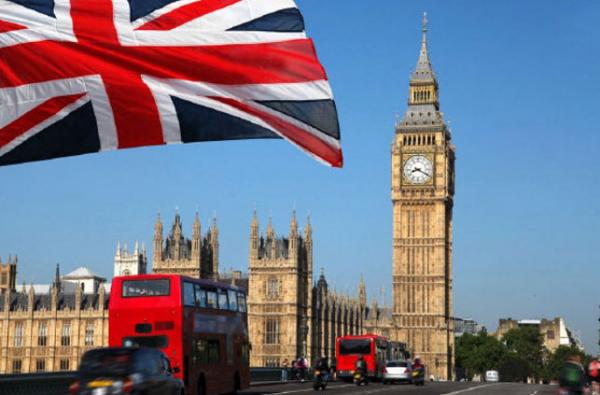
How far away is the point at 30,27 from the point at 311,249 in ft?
300

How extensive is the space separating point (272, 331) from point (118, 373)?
Result: 79.1m

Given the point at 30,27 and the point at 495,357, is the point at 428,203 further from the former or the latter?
the point at 30,27

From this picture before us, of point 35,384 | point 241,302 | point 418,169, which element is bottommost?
point 35,384

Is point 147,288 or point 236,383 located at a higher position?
point 147,288

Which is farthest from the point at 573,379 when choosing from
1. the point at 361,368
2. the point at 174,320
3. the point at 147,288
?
the point at 361,368

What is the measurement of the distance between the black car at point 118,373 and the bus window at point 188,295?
7274 mm

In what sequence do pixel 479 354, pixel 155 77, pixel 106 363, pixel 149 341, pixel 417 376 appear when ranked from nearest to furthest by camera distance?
pixel 155 77
pixel 106 363
pixel 149 341
pixel 417 376
pixel 479 354

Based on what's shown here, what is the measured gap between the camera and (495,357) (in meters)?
154

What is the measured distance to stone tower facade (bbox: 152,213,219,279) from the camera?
9625 cm

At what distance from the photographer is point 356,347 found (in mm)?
54812

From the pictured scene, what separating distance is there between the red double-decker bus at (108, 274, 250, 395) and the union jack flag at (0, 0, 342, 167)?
14384mm

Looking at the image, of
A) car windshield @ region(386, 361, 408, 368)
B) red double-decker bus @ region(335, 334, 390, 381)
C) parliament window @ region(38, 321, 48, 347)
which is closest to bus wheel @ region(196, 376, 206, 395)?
car windshield @ region(386, 361, 408, 368)

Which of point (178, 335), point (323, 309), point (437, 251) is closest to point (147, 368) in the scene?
point (178, 335)

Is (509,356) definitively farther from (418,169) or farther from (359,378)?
(359,378)
